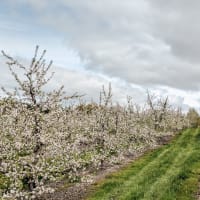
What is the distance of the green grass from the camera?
2135cm

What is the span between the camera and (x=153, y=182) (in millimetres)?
24703

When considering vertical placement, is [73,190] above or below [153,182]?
below

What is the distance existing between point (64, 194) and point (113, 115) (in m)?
22.9

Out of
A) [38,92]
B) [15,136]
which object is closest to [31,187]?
[15,136]

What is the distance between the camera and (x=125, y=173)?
2834cm

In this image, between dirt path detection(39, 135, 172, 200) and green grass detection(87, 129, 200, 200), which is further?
dirt path detection(39, 135, 172, 200)

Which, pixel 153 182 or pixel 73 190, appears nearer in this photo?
pixel 73 190

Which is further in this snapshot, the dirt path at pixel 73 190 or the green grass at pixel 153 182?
the dirt path at pixel 73 190

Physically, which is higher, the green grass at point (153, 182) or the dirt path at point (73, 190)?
the green grass at point (153, 182)

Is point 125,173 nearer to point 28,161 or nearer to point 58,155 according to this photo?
point 58,155

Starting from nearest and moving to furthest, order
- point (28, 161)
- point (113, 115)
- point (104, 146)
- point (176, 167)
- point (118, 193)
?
point (28, 161) → point (118, 193) → point (176, 167) → point (104, 146) → point (113, 115)

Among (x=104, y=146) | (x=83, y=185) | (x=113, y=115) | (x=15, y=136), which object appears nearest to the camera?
(x=15, y=136)

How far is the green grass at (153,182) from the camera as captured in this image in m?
21.3

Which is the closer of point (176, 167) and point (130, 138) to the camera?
point (176, 167)
